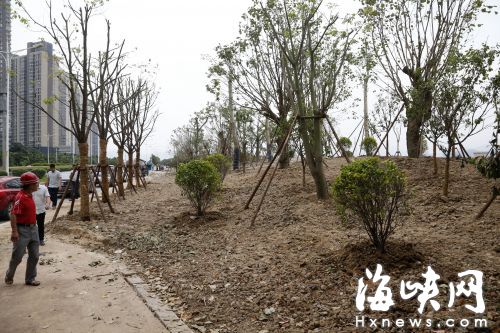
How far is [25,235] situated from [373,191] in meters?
4.68

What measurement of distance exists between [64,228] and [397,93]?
10730 millimetres

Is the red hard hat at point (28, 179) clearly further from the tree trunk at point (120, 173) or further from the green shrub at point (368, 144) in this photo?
the green shrub at point (368, 144)

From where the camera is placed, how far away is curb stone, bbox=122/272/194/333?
13.8 feet

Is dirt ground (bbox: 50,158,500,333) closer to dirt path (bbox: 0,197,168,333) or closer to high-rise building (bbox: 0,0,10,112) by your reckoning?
dirt path (bbox: 0,197,168,333)

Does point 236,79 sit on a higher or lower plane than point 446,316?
higher

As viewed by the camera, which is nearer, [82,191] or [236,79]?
[82,191]

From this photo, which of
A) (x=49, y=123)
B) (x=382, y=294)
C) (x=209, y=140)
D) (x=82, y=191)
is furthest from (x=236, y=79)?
(x=49, y=123)

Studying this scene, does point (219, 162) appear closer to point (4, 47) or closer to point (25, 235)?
point (25, 235)

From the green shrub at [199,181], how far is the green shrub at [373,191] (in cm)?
499

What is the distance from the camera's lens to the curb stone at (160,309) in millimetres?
4219

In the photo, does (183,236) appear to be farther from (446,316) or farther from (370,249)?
(446,316)

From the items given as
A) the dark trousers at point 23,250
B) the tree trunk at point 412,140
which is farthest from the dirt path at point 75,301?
the tree trunk at point 412,140

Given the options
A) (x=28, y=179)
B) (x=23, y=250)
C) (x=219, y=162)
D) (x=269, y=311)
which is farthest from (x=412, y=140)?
(x=23, y=250)

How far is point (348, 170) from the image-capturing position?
515 centimetres
